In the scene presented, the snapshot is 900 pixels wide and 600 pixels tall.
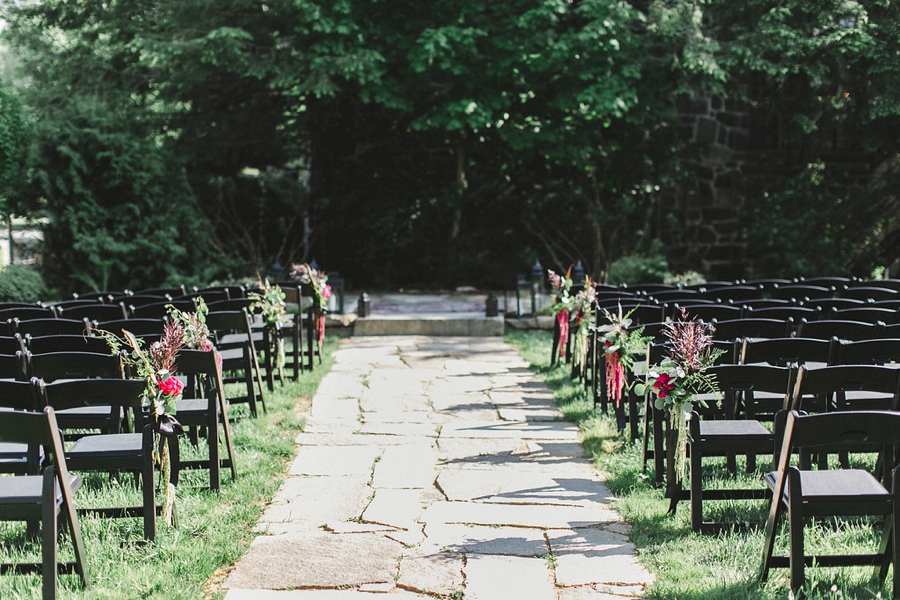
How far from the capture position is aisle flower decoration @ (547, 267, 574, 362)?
8430mm

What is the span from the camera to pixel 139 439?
464 cm

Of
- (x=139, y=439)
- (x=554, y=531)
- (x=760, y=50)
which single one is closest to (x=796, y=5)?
(x=760, y=50)

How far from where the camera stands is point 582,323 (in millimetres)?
8000

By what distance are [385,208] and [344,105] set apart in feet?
6.51

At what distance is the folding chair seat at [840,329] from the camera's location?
5926mm

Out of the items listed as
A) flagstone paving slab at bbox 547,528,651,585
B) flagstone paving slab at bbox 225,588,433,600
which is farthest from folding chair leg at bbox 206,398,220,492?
flagstone paving slab at bbox 547,528,651,585

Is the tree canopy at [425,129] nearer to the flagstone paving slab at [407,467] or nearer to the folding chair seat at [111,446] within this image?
the flagstone paving slab at [407,467]

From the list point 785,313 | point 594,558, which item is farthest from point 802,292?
point 594,558

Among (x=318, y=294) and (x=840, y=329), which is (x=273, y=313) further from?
(x=840, y=329)

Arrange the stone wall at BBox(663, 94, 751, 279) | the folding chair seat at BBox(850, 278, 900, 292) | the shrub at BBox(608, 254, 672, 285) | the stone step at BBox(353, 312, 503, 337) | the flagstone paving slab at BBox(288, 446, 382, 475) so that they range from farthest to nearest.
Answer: the stone wall at BBox(663, 94, 751, 279) < the shrub at BBox(608, 254, 672, 285) < the stone step at BBox(353, 312, 503, 337) < the folding chair seat at BBox(850, 278, 900, 292) < the flagstone paving slab at BBox(288, 446, 382, 475)

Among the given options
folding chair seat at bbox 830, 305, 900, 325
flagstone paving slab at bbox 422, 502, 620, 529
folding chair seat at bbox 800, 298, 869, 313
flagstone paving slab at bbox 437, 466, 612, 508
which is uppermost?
folding chair seat at bbox 800, 298, 869, 313

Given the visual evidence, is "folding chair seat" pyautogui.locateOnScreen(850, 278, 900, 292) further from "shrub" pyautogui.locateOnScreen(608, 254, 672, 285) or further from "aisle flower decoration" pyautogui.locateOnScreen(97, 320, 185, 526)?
"aisle flower decoration" pyautogui.locateOnScreen(97, 320, 185, 526)

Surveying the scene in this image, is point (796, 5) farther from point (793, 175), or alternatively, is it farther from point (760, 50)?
point (793, 175)

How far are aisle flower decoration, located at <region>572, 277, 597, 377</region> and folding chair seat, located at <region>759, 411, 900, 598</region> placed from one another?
4.02 m
